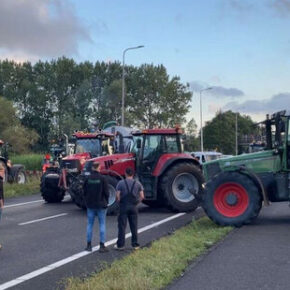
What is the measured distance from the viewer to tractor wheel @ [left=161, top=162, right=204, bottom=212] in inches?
691

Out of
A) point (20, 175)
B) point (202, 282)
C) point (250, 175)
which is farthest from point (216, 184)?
point (20, 175)

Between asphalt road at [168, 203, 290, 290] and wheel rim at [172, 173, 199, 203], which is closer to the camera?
asphalt road at [168, 203, 290, 290]

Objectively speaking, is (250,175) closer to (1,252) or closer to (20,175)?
(1,252)

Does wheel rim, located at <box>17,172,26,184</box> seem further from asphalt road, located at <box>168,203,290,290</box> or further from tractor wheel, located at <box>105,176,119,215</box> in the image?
asphalt road, located at <box>168,203,290,290</box>

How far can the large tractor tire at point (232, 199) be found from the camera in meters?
14.2

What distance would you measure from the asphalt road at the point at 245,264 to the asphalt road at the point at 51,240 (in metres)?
1.67

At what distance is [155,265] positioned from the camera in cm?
927

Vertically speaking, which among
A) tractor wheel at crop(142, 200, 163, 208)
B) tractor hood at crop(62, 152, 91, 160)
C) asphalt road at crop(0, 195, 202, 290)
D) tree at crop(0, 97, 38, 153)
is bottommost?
asphalt road at crop(0, 195, 202, 290)

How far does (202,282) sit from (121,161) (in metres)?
9.84

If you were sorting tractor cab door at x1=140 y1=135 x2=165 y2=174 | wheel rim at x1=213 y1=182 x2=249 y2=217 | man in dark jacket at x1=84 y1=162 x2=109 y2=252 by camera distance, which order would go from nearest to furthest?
1. man in dark jacket at x1=84 y1=162 x2=109 y2=252
2. wheel rim at x1=213 y1=182 x2=249 y2=217
3. tractor cab door at x1=140 y1=135 x2=165 y2=174

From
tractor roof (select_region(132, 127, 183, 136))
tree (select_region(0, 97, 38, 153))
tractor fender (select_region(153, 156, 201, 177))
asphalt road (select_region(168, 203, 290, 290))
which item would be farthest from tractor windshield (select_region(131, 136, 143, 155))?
tree (select_region(0, 97, 38, 153))

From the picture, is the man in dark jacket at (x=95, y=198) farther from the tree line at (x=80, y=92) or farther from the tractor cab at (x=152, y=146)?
the tree line at (x=80, y=92)

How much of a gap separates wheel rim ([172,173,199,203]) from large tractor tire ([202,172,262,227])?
3.07 m

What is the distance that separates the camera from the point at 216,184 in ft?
48.1
